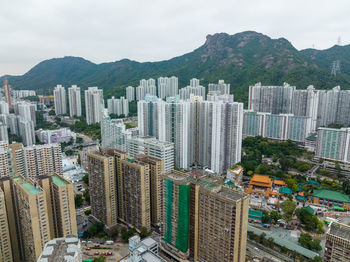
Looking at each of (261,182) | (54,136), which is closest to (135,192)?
(261,182)

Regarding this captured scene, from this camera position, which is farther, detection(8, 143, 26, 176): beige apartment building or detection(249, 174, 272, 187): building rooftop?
detection(249, 174, 272, 187): building rooftop

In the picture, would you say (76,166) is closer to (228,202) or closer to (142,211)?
(142,211)

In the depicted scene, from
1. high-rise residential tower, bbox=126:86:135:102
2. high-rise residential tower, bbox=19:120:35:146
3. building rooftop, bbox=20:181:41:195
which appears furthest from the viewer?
high-rise residential tower, bbox=126:86:135:102

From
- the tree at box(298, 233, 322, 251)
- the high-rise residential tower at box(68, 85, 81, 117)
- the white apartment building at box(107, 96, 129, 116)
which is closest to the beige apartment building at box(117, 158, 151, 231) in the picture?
the tree at box(298, 233, 322, 251)

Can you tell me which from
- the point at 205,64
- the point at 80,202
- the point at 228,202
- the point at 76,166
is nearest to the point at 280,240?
the point at 228,202

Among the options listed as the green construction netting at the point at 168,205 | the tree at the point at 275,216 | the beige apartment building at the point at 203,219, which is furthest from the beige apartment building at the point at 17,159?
the tree at the point at 275,216

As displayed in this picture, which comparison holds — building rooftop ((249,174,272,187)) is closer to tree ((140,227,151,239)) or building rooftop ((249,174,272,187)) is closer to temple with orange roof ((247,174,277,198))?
temple with orange roof ((247,174,277,198))

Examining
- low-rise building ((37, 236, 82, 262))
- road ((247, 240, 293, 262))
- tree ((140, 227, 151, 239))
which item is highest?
low-rise building ((37, 236, 82, 262))
